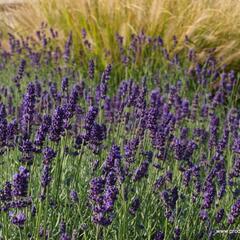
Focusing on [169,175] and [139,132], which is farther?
[139,132]

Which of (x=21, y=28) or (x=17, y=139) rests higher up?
(x=17, y=139)

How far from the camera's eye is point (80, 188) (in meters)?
2.81

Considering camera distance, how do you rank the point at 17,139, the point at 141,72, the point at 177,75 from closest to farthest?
the point at 17,139 < the point at 177,75 < the point at 141,72

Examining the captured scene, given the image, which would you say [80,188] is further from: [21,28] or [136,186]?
[21,28]

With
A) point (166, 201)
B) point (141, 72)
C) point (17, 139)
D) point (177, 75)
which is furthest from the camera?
point (141, 72)

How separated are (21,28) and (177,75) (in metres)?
2.54

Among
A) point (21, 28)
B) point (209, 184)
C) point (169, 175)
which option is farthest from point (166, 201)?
point (21, 28)

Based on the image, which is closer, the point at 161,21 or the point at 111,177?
the point at 111,177

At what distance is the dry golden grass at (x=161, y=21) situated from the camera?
19.9 ft

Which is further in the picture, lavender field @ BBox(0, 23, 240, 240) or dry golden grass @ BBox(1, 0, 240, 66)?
dry golden grass @ BBox(1, 0, 240, 66)

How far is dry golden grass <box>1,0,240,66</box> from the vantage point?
239 inches

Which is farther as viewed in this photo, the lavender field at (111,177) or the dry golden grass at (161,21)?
the dry golden grass at (161,21)

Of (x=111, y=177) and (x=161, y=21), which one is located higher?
(x=111, y=177)

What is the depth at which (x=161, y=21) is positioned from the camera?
627 cm
